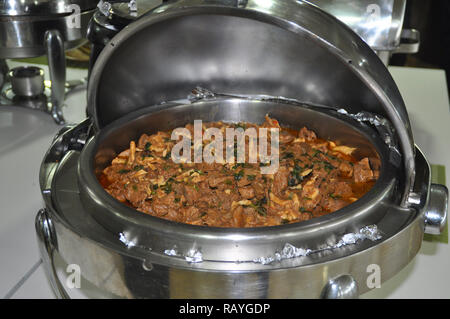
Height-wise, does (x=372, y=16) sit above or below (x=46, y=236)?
above

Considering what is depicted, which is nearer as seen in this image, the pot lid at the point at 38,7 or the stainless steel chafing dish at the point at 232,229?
the stainless steel chafing dish at the point at 232,229

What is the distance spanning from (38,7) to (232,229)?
1272 mm

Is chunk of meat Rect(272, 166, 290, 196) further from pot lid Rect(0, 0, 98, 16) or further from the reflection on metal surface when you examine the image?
pot lid Rect(0, 0, 98, 16)

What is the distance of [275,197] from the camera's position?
35.3 inches

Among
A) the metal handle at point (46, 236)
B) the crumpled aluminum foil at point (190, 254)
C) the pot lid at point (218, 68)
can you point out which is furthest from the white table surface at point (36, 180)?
the crumpled aluminum foil at point (190, 254)

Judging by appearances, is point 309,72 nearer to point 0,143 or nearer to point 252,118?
point 252,118

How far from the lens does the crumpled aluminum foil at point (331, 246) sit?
73cm

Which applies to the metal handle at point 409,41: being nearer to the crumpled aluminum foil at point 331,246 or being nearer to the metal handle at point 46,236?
the crumpled aluminum foil at point 331,246

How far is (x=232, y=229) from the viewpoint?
2.43 ft

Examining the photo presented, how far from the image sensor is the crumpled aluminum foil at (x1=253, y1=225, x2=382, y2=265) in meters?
0.73

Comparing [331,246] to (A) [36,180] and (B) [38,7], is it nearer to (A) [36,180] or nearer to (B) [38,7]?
(A) [36,180]

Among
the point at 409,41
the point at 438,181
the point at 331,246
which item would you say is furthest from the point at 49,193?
the point at 409,41

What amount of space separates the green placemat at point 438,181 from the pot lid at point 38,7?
125cm

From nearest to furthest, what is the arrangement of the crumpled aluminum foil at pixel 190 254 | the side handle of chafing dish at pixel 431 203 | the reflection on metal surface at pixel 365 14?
the crumpled aluminum foil at pixel 190 254 → the side handle of chafing dish at pixel 431 203 → the reflection on metal surface at pixel 365 14
